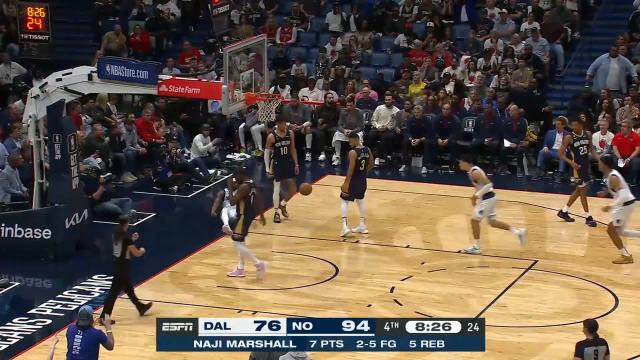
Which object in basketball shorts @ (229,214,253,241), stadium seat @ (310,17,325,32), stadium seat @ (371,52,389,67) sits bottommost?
basketball shorts @ (229,214,253,241)

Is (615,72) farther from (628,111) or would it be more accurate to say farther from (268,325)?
(268,325)

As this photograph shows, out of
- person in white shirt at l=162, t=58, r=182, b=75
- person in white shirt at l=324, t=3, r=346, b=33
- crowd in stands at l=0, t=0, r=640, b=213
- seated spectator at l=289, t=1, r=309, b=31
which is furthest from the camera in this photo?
seated spectator at l=289, t=1, r=309, b=31

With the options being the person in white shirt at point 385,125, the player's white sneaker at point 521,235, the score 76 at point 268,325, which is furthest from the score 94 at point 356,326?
the person in white shirt at point 385,125

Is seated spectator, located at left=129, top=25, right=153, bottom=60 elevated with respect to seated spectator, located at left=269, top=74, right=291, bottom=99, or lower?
elevated

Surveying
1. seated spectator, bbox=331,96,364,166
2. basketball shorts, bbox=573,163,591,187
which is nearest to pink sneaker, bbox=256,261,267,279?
basketball shorts, bbox=573,163,591,187

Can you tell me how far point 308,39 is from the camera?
3056 centimetres

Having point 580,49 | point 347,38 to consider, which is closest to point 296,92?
point 347,38

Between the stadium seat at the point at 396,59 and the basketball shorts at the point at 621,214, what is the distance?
37.6 feet

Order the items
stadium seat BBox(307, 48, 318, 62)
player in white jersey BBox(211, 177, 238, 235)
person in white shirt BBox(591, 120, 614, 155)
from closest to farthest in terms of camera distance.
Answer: player in white jersey BBox(211, 177, 238, 235) < person in white shirt BBox(591, 120, 614, 155) < stadium seat BBox(307, 48, 318, 62)

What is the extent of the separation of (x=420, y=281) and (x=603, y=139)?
8051mm

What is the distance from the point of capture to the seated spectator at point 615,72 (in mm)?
26188

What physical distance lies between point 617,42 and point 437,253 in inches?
407

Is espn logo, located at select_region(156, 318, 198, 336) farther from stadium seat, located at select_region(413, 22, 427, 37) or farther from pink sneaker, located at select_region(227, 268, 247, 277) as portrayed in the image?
stadium seat, located at select_region(413, 22, 427, 37)

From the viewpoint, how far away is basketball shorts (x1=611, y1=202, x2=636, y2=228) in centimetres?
1820
